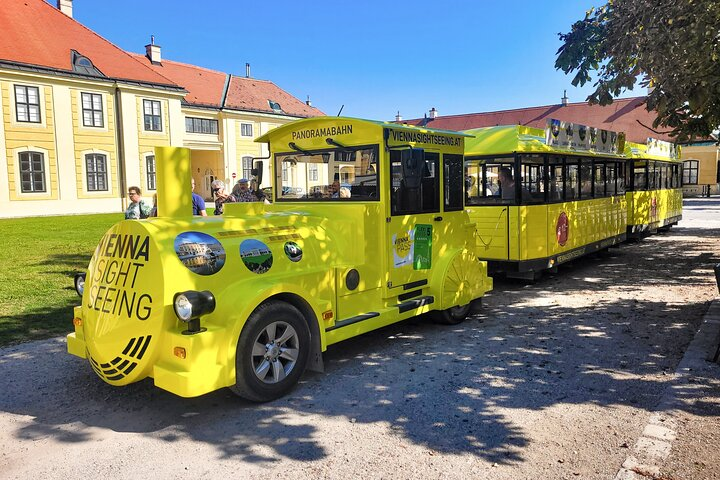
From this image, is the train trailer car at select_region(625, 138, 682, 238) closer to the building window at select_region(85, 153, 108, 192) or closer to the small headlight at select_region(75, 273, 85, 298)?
the small headlight at select_region(75, 273, 85, 298)

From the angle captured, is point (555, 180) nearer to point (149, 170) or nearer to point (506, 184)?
point (506, 184)

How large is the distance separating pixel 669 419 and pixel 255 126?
40346mm

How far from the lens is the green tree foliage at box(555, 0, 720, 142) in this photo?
6137 mm

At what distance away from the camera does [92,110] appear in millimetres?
29547

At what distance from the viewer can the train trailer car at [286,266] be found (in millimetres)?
4031

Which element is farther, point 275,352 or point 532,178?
point 532,178

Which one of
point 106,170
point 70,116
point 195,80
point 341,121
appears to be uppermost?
point 195,80

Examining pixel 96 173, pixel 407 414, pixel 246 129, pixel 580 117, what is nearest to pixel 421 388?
pixel 407 414

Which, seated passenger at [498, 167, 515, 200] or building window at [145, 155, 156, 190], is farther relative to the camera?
building window at [145, 155, 156, 190]

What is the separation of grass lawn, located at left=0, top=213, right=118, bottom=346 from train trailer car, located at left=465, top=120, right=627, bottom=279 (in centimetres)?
649

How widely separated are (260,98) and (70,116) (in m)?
17.2

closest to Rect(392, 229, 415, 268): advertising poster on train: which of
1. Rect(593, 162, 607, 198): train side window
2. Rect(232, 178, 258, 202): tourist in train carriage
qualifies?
Rect(232, 178, 258, 202): tourist in train carriage

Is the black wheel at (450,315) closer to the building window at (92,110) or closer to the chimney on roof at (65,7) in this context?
the building window at (92,110)

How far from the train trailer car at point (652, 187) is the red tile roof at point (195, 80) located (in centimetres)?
3049
